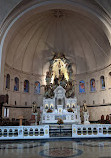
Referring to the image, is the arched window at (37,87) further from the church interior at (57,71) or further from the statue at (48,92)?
the statue at (48,92)

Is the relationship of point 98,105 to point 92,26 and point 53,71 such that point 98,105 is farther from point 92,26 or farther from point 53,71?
point 92,26

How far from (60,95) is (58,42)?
29.1ft

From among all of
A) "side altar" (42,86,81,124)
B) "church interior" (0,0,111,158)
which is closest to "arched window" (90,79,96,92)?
"church interior" (0,0,111,158)

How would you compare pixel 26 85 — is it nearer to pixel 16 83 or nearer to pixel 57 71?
pixel 16 83

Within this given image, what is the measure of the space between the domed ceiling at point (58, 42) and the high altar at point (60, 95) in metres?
1.67

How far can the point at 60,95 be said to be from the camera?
76.7 feet

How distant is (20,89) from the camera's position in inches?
949

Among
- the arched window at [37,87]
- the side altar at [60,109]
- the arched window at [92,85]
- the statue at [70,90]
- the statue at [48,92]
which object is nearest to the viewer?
the side altar at [60,109]

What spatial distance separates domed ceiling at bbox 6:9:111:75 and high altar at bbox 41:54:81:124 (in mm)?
1673

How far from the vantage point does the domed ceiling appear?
22.2 m

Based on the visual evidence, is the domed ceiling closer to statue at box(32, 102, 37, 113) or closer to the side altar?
the side altar

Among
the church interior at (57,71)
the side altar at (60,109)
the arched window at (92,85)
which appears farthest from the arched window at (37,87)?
the arched window at (92,85)

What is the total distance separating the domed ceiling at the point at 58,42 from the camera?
22.2m

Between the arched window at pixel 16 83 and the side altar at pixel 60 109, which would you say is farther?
the arched window at pixel 16 83
